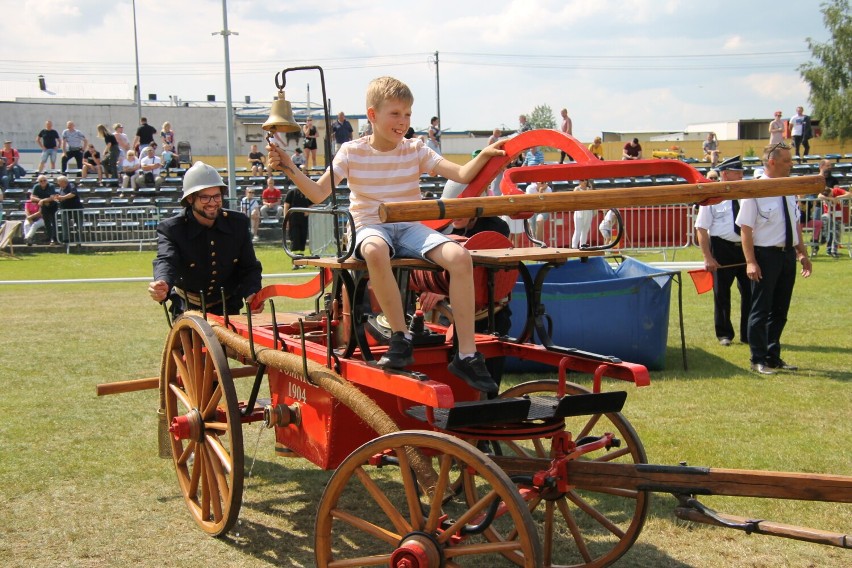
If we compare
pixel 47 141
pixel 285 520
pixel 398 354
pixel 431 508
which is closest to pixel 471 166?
pixel 398 354

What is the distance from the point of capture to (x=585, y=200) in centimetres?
323

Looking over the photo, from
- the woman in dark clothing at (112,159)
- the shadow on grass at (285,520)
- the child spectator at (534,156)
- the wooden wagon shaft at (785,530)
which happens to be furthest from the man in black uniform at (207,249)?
the woman in dark clothing at (112,159)

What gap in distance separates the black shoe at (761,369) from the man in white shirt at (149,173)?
21.2m

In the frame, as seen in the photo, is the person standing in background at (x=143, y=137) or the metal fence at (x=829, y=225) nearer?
the metal fence at (x=829, y=225)

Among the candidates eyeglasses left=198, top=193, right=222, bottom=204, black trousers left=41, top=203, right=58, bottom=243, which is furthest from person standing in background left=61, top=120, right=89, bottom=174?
eyeglasses left=198, top=193, right=222, bottom=204

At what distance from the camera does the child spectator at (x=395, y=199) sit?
3.89 meters

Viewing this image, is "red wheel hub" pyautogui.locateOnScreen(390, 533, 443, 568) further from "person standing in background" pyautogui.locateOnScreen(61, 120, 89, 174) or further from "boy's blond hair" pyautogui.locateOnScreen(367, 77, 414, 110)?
"person standing in background" pyautogui.locateOnScreen(61, 120, 89, 174)

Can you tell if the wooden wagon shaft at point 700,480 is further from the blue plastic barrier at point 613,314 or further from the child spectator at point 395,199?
the blue plastic barrier at point 613,314

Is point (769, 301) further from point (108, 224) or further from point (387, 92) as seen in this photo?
point (108, 224)

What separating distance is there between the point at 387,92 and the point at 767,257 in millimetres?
5150

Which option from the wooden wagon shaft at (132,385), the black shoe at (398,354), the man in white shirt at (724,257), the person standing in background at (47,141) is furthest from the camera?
the person standing in background at (47,141)

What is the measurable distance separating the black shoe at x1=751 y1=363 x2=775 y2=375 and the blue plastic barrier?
850 millimetres

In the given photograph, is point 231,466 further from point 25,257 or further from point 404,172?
point 25,257

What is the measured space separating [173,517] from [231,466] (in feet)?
2.64
